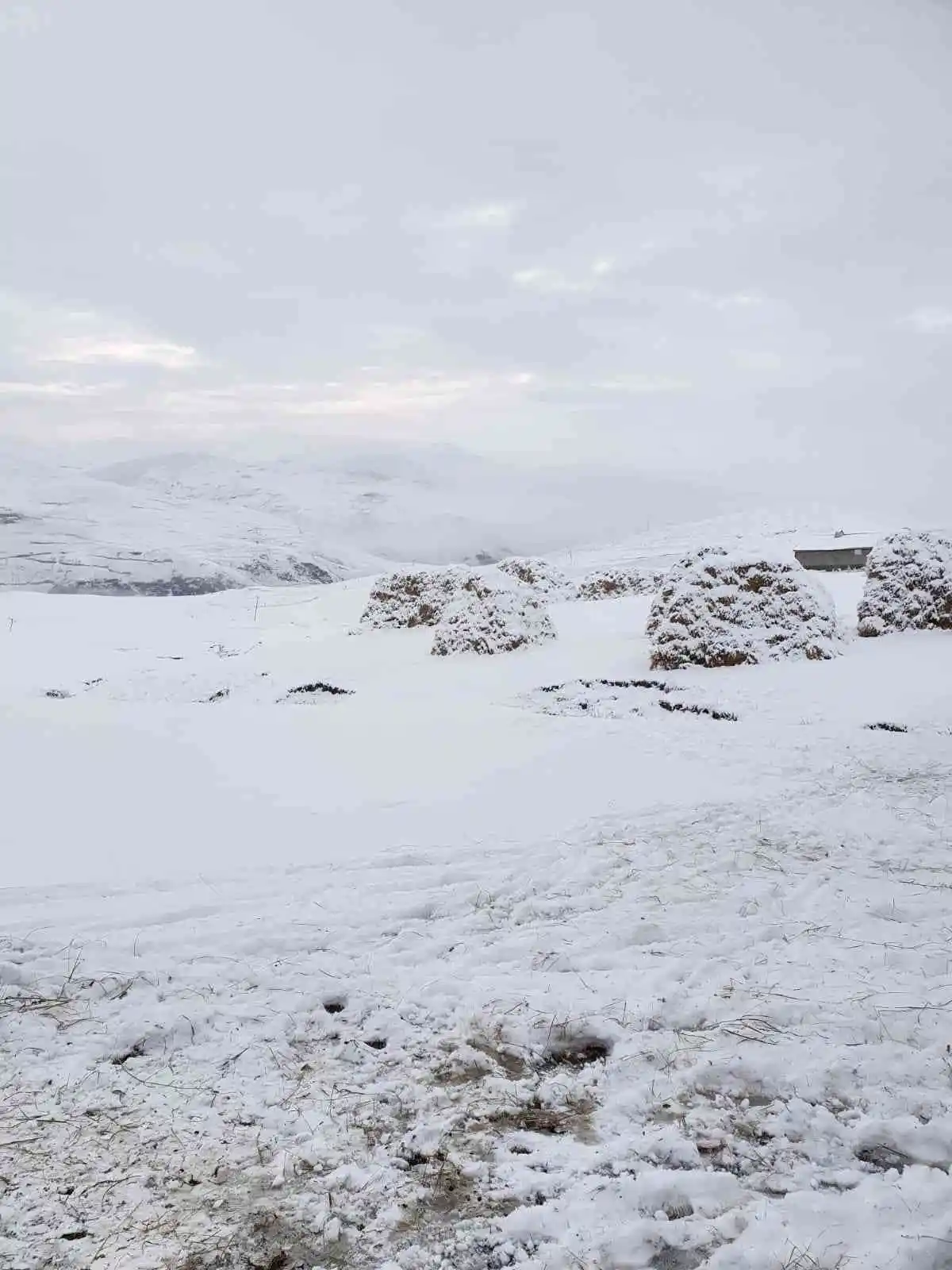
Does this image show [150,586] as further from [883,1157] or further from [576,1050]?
[883,1157]

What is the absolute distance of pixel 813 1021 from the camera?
289cm

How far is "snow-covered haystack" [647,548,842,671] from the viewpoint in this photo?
10.0 m

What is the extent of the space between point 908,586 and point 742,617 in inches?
118

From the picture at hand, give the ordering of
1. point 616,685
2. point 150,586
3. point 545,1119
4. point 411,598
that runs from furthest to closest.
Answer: point 150,586 < point 411,598 < point 616,685 < point 545,1119

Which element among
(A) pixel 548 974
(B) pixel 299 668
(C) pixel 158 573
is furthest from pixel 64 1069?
(C) pixel 158 573

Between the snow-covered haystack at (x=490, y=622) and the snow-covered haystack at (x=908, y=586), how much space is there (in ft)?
16.0

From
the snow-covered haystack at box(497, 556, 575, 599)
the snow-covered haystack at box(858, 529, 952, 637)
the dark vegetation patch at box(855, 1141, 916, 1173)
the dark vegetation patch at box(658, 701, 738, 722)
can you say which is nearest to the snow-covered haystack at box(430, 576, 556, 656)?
the snow-covered haystack at box(497, 556, 575, 599)

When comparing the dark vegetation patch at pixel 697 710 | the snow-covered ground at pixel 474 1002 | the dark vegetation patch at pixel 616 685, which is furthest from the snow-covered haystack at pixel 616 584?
the snow-covered ground at pixel 474 1002

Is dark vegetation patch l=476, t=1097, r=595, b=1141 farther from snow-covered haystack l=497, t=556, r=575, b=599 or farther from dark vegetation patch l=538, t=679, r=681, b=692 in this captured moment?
snow-covered haystack l=497, t=556, r=575, b=599

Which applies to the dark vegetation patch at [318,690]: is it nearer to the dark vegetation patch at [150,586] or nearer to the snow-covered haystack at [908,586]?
the snow-covered haystack at [908,586]

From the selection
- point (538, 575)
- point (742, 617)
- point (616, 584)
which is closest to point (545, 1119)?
point (742, 617)

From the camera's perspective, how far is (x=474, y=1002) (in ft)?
10.2

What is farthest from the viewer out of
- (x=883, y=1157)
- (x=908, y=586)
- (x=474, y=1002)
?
(x=908, y=586)

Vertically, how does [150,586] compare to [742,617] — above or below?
above
